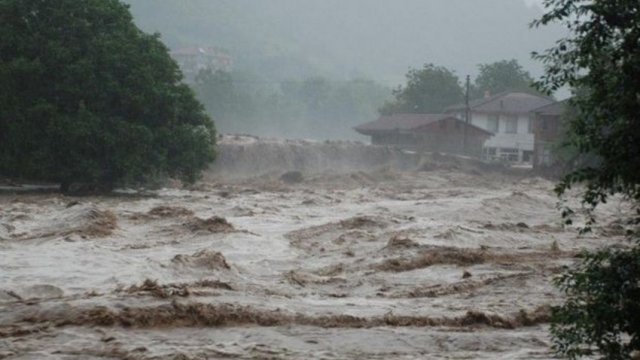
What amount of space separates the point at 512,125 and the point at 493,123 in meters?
1.71

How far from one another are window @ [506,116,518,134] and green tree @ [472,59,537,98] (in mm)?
12755

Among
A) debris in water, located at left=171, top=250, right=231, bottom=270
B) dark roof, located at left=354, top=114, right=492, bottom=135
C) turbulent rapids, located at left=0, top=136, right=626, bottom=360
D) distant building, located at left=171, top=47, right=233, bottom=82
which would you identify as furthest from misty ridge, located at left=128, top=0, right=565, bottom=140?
debris in water, located at left=171, top=250, right=231, bottom=270

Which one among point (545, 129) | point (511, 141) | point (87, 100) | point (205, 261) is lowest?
point (205, 261)

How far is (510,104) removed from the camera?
7125 cm

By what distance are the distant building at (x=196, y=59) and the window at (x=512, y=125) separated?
6099 cm

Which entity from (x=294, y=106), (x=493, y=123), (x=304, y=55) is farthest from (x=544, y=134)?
(x=304, y=55)

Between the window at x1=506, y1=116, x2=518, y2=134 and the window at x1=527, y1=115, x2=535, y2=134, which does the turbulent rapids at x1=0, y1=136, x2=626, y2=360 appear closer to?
the window at x1=527, y1=115, x2=535, y2=134

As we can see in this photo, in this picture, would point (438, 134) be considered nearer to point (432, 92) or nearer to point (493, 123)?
point (493, 123)

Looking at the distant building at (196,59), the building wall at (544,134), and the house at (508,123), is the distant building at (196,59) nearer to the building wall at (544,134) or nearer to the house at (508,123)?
the house at (508,123)

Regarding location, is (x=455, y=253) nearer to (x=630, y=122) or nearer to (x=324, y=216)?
(x=324, y=216)

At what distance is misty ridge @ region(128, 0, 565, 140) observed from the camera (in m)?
107

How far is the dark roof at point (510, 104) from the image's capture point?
69.9 meters

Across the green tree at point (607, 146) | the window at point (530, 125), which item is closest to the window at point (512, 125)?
the window at point (530, 125)

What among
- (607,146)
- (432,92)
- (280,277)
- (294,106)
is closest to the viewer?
(607,146)
